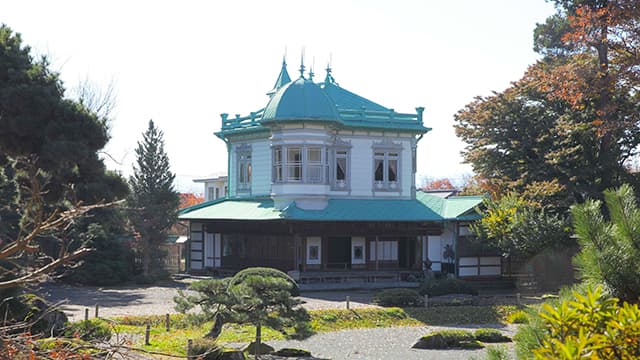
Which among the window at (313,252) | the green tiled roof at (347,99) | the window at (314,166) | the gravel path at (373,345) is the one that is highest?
the green tiled roof at (347,99)

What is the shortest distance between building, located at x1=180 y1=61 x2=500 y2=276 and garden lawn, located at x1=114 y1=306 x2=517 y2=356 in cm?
858

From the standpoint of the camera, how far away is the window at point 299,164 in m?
34.4

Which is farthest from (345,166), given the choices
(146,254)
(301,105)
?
(146,254)

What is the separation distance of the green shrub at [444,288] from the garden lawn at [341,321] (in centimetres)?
231

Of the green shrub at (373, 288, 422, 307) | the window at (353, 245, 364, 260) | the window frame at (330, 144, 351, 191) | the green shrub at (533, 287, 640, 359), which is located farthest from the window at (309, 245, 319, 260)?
the green shrub at (533, 287, 640, 359)

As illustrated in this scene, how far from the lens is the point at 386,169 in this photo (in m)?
37.3

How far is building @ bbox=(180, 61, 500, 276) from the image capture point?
34.4 meters

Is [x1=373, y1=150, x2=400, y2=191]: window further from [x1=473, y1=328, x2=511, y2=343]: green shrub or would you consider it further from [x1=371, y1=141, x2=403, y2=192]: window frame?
[x1=473, y1=328, x2=511, y2=343]: green shrub

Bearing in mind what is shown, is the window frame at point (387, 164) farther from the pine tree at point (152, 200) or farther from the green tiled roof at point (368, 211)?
the pine tree at point (152, 200)

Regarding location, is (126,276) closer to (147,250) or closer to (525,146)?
(147,250)

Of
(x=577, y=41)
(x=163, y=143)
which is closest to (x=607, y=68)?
(x=577, y=41)

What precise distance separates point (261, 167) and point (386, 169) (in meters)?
6.15

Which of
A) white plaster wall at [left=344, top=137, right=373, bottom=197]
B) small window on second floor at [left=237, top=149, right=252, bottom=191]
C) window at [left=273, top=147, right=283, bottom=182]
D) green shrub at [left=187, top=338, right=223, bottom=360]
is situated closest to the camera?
green shrub at [left=187, top=338, right=223, bottom=360]

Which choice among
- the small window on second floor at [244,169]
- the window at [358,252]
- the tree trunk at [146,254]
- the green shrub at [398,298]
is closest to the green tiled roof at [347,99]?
the small window on second floor at [244,169]
